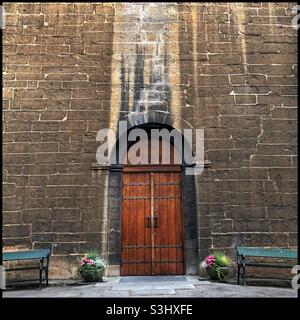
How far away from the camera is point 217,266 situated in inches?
231

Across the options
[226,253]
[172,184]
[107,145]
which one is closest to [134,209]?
[172,184]

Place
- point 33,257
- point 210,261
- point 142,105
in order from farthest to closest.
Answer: point 142,105
point 210,261
point 33,257

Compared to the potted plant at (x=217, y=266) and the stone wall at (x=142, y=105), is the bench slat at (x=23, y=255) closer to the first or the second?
the stone wall at (x=142, y=105)

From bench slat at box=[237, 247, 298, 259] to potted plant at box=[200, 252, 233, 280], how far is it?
31 cm

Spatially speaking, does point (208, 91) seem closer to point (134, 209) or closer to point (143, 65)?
point (143, 65)

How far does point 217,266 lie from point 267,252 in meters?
0.80

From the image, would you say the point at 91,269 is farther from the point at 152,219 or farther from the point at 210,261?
the point at 210,261

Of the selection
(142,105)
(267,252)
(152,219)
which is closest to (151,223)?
(152,219)

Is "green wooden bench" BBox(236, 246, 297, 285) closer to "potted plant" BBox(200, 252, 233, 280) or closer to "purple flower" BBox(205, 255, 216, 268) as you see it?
"potted plant" BBox(200, 252, 233, 280)

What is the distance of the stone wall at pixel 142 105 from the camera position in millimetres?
6277

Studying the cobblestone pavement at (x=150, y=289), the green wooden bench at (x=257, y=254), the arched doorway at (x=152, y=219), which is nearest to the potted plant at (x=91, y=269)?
the cobblestone pavement at (x=150, y=289)

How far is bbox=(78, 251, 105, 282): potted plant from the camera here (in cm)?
582

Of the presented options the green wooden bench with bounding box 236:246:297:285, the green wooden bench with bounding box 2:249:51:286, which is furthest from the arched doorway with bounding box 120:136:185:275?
the green wooden bench with bounding box 2:249:51:286

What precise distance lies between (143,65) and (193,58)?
944 mm
